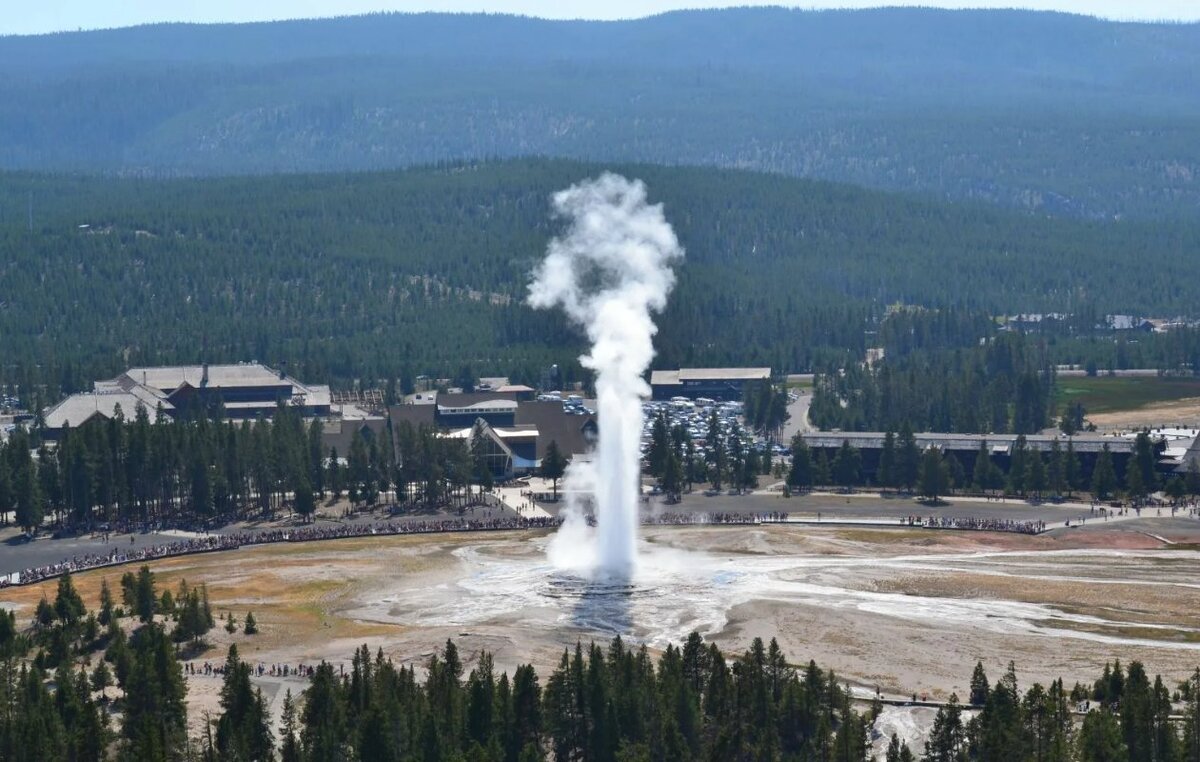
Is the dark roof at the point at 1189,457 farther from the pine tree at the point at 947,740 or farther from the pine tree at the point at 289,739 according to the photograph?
the pine tree at the point at 289,739

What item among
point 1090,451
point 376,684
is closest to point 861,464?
point 1090,451

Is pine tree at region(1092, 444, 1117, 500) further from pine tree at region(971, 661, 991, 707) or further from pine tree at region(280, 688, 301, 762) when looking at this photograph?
pine tree at region(280, 688, 301, 762)

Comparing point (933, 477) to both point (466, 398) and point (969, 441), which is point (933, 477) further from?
point (466, 398)

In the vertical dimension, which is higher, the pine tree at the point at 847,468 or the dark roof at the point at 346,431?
the dark roof at the point at 346,431

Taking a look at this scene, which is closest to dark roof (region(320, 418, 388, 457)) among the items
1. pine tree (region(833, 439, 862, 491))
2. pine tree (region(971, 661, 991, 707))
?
pine tree (region(833, 439, 862, 491))

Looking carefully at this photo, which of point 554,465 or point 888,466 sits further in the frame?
point 888,466

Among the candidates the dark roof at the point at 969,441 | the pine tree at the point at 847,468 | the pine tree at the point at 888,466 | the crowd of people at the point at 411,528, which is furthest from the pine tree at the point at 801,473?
the crowd of people at the point at 411,528

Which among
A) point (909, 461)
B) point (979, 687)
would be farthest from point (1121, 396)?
point (979, 687)

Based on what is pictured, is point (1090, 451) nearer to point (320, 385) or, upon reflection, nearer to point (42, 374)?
point (320, 385)
